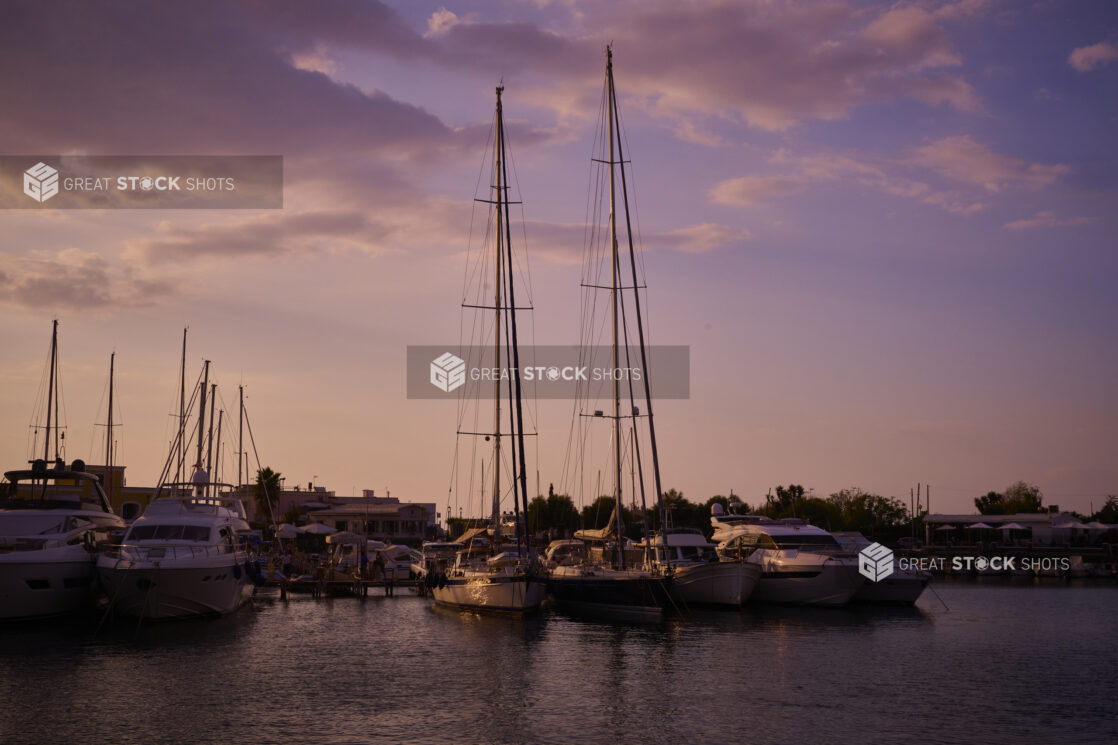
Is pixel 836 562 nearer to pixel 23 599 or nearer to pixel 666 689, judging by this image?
pixel 666 689

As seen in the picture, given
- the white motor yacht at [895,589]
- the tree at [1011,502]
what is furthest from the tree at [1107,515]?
the white motor yacht at [895,589]

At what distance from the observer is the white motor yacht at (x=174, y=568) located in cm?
4156

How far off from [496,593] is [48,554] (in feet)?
64.4

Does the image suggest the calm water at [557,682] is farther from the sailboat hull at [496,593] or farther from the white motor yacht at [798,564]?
the white motor yacht at [798,564]

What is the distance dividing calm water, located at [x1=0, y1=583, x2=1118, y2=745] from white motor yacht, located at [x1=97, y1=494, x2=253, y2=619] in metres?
1.08

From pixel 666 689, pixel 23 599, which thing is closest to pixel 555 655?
pixel 666 689

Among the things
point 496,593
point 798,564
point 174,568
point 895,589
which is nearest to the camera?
point 174,568

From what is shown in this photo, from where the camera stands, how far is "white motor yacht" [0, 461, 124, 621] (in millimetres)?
40625

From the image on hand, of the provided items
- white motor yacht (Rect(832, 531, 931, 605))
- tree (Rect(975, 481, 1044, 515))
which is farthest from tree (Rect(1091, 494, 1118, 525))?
white motor yacht (Rect(832, 531, 931, 605))

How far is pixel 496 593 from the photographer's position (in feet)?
156

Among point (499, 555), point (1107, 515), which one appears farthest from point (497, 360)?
point (1107, 515)

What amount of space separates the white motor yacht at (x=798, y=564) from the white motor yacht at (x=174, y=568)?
28.4 m

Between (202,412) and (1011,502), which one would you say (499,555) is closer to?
(202,412)

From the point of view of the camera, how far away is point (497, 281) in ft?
181
